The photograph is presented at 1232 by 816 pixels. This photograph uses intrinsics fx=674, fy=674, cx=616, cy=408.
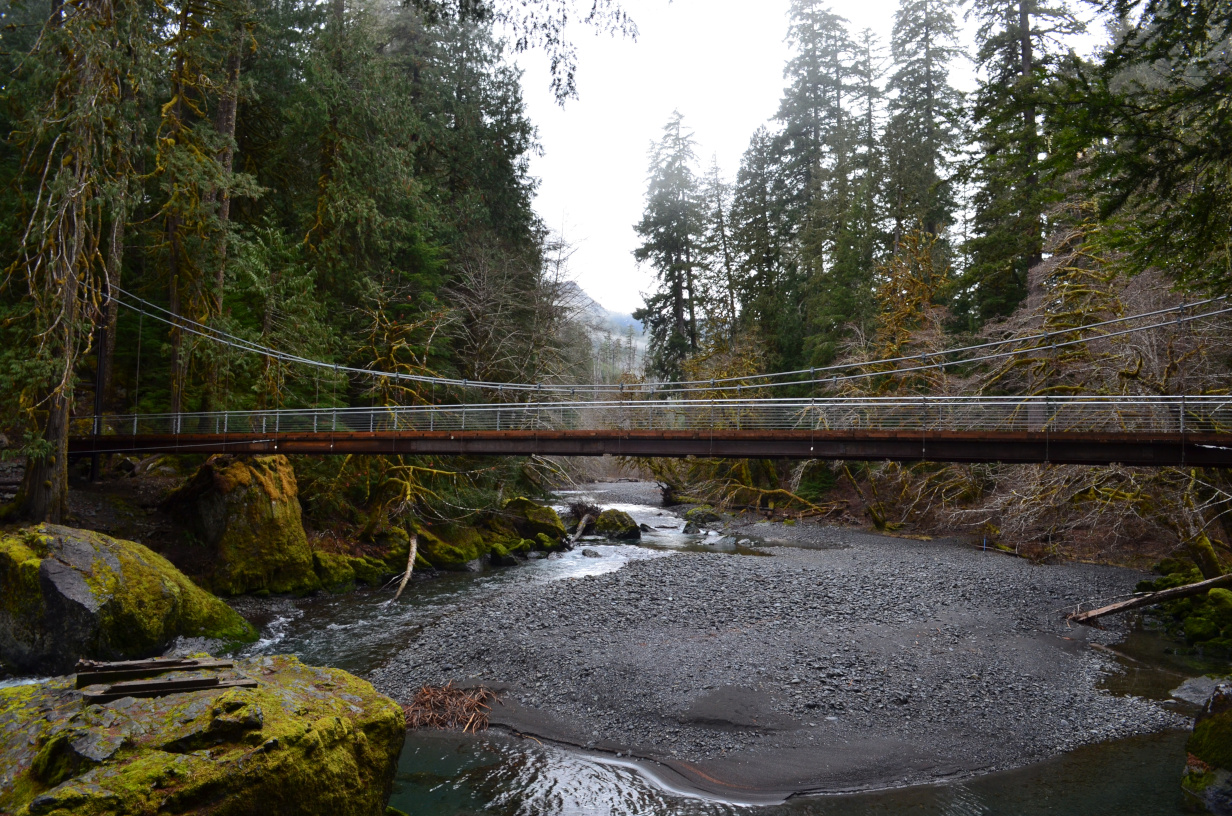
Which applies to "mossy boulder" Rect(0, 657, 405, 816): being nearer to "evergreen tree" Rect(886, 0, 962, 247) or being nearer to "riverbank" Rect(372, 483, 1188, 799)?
"riverbank" Rect(372, 483, 1188, 799)

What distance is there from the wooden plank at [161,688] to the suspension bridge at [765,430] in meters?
8.15

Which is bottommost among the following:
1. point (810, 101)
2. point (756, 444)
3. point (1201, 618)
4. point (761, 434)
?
point (1201, 618)

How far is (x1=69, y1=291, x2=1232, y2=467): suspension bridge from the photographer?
9.23 meters

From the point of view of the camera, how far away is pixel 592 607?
1006 cm

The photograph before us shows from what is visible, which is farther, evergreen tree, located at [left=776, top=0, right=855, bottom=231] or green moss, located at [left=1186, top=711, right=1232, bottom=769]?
evergreen tree, located at [left=776, top=0, right=855, bottom=231]

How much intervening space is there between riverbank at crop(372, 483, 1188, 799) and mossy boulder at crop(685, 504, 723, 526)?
10.0m

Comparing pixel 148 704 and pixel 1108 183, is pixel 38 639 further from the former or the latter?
pixel 1108 183

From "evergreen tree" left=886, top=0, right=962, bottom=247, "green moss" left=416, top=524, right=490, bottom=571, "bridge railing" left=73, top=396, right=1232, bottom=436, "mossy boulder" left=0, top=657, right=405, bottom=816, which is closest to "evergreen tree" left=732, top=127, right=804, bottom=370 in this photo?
"evergreen tree" left=886, top=0, right=962, bottom=247

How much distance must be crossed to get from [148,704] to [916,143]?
83.1 feet

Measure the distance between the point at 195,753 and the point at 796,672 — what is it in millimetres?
5885

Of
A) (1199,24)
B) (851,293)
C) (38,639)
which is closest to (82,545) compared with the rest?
(38,639)

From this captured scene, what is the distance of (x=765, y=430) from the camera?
1095 cm

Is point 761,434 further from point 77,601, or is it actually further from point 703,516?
point 703,516

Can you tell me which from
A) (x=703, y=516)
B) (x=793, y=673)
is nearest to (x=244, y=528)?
(x=793, y=673)
